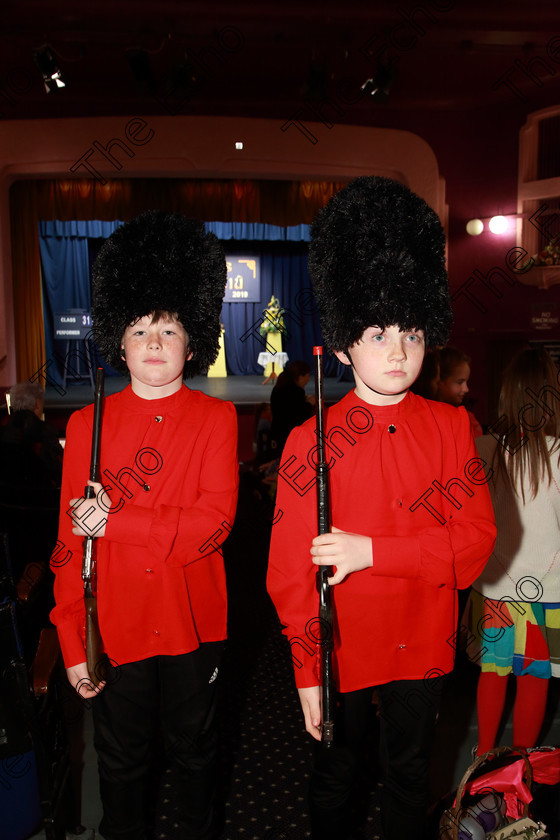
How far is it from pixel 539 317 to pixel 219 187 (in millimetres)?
4360

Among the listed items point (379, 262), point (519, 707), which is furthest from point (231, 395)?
point (379, 262)

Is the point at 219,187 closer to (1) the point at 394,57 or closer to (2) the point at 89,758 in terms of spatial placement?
(1) the point at 394,57

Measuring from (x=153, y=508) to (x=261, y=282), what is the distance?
480 inches

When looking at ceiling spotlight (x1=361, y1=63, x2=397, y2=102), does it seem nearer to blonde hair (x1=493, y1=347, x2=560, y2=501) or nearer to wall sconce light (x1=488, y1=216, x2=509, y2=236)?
wall sconce light (x1=488, y1=216, x2=509, y2=236)

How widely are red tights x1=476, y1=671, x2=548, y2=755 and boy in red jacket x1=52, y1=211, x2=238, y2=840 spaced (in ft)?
3.29

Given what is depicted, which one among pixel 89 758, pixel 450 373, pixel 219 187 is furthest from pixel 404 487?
pixel 219 187

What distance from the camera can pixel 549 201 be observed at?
276 inches

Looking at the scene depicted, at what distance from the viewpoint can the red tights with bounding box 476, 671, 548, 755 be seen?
2.07 metres

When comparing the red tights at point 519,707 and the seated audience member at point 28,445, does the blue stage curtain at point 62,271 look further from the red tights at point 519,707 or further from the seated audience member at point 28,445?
the red tights at point 519,707

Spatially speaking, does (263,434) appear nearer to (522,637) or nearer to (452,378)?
(452,378)

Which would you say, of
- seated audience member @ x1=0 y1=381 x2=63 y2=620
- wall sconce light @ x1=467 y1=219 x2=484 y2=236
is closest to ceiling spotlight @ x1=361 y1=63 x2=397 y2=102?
wall sconce light @ x1=467 y1=219 x2=484 y2=236

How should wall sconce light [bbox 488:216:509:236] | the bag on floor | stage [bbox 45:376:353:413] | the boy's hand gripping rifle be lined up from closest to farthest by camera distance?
the boy's hand gripping rifle → the bag on floor → wall sconce light [bbox 488:216:509:236] → stage [bbox 45:376:353:413]

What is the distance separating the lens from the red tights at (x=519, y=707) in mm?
2066

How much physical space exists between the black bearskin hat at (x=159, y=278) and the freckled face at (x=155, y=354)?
0.09ft
